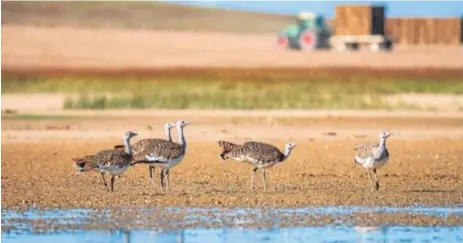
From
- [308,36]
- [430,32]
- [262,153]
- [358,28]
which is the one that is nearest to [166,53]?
[308,36]

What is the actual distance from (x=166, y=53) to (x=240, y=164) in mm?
34728

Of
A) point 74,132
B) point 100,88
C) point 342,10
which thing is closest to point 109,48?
→ point 342,10

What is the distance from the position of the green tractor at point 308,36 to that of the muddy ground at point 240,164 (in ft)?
99.8

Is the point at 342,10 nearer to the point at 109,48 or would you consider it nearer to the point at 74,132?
the point at 109,48

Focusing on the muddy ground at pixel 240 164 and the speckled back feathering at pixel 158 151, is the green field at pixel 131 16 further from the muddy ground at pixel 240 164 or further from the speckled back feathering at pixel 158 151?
the speckled back feathering at pixel 158 151

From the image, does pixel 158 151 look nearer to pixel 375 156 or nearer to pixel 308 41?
pixel 375 156

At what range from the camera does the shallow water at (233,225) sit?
14.2 meters

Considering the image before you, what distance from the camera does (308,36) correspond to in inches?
2387

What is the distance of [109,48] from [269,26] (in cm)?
3022

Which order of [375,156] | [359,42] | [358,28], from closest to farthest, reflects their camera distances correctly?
[375,156] → [359,42] → [358,28]

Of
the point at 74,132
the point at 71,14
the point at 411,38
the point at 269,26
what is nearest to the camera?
the point at 74,132

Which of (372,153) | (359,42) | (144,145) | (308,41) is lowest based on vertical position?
(359,42)

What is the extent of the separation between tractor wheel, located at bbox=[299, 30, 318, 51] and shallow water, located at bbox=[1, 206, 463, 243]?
43.3m

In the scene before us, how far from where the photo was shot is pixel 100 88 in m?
34.9
